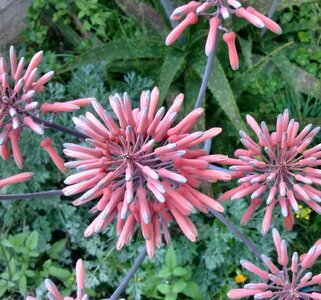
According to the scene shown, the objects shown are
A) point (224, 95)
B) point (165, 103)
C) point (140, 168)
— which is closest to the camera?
point (140, 168)

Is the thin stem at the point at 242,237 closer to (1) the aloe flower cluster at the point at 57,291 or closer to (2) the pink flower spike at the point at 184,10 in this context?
(1) the aloe flower cluster at the point at 57,291

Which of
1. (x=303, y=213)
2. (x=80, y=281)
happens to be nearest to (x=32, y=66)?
(x=80, y=281)

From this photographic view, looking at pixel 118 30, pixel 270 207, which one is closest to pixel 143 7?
pixel 118 30

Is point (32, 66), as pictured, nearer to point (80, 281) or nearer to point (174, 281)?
point (80, 281)

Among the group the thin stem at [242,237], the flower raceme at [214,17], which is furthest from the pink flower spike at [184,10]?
the thin stem at [242,237]

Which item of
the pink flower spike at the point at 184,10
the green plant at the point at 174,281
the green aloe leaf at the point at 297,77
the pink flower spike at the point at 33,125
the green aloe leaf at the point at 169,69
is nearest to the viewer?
the pink flower spike at the point at 33,125

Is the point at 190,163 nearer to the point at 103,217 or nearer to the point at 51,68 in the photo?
the point at 103,217
